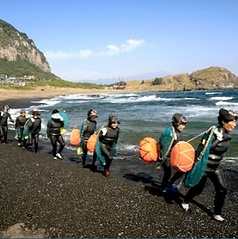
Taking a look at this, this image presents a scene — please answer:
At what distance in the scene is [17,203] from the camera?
7.90 meters

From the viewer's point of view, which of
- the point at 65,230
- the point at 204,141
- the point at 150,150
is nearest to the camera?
the point at 65,230

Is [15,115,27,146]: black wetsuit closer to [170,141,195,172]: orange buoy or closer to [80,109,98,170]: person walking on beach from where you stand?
[80,109,98,170]: person walking on beach

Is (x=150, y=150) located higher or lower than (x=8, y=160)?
higher

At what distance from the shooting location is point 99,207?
779 centimetres

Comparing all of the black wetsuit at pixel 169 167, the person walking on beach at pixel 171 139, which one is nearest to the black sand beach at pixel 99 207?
the black wetsuit at pixel 169 167

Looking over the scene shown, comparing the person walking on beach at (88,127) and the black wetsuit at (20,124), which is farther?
the black wetsuit at (20,124)

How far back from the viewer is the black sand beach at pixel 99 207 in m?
6.64

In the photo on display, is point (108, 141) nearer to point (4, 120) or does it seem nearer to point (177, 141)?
point (177, 141)

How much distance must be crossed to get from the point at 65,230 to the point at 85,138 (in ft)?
19.3

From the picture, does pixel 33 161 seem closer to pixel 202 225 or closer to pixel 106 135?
pixel 106 135

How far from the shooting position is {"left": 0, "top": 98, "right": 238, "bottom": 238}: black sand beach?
664cm

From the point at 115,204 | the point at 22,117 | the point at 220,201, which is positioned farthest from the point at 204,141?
the point at 22,117

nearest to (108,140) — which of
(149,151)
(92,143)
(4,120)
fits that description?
(92,143)

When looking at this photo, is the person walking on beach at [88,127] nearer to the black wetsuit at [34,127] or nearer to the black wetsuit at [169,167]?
the black wetsuit at [34,127]
